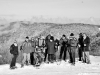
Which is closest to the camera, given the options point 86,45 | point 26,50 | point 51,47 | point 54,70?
point 54,70

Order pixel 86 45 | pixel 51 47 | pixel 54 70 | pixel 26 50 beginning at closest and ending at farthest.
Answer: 1. pixel 54 70
2. pixel 26 50
3. pixel 86 45
4. pixel 51 47

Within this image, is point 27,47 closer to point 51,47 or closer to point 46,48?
point 46,48

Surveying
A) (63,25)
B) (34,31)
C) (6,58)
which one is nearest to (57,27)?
(63,25)

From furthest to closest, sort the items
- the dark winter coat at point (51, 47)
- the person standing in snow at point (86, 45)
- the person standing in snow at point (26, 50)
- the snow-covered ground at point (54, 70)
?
the dark winter coat at point (51, 47) → the person standing in snow at point (86, 45) → the person standing in snow at point (26, 50) → the snow-covered ground at point (54, 70)

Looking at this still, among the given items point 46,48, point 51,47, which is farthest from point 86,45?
point 46,48

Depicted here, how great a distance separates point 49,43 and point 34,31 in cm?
619

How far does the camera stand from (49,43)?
12688 mm

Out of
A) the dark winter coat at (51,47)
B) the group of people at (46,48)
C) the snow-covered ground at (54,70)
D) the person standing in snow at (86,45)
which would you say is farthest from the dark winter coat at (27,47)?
the person standing in snow at (86,45)

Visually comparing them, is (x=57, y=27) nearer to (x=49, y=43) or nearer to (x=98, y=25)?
(x=98, y=25)

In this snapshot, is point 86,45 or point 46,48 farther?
point 46,48

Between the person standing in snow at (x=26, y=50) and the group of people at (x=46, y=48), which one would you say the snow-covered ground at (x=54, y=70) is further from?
the person standing in snow at (x=26, y=50)

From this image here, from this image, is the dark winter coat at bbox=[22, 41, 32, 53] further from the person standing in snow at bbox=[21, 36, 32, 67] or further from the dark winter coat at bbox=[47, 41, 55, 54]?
the dark winter coat at bbox=[47, 41, 55, 54]

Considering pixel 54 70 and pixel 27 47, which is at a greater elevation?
pixel 27 47

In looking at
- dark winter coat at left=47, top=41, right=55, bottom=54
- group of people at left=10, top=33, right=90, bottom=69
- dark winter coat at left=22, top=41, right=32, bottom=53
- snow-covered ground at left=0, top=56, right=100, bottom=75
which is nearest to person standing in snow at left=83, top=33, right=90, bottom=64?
group of people at left=10, top=33, right=90, bottom=69
